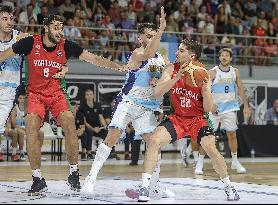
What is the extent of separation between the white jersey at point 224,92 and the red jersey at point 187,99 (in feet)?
18.1

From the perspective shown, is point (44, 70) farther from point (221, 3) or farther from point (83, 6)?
point (221, 3)

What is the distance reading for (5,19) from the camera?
9.24 m

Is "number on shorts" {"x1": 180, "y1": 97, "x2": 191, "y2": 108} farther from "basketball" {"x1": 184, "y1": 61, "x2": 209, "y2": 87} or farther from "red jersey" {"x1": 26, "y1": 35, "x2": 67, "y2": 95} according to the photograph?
"red jersey" {"x1": 26, "y1": 35, "x2": 67, "y2": 95}

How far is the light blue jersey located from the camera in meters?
8.56

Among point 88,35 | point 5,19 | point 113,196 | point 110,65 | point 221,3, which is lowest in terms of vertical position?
point 113,196

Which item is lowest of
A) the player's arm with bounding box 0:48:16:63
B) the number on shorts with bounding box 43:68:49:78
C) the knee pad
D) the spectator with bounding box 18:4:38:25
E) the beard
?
the knee pad

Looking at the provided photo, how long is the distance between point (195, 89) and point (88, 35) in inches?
488

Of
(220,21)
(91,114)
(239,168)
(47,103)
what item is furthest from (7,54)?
(220,21)

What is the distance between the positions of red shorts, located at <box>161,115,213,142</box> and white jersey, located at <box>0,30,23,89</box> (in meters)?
2.56

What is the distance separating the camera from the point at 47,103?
861 cm

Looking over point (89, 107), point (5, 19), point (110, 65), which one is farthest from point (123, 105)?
point (89, 107)

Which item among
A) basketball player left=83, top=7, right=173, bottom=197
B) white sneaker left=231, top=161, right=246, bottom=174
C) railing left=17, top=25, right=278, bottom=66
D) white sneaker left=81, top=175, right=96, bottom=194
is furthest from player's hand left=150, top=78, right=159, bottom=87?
railing left=17, top=25, right=278, bottom=66

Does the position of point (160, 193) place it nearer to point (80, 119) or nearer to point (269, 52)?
point (80, 119)

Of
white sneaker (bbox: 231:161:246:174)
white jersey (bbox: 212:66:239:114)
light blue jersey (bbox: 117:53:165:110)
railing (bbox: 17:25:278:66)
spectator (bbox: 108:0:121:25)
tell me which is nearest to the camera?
light blue jersey (bbox: 117:53:165:110)
